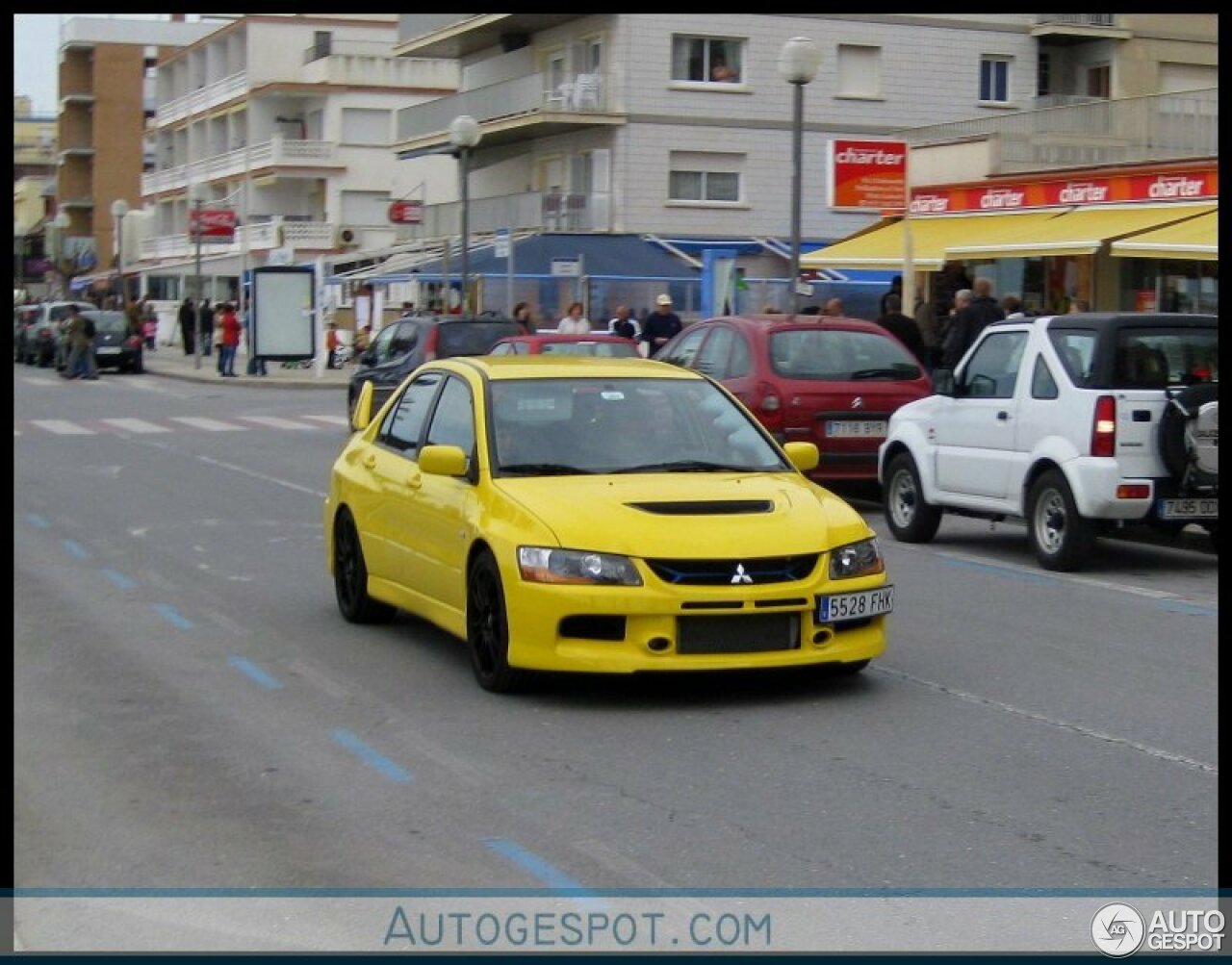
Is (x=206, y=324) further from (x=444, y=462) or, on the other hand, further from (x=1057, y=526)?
(x=444, y=462)

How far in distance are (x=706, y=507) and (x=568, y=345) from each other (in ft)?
43.6

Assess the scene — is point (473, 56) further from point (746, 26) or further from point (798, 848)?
point (798, 848)

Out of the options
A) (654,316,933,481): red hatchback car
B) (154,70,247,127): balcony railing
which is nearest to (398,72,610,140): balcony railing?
(154,70,247,127): balcony railing

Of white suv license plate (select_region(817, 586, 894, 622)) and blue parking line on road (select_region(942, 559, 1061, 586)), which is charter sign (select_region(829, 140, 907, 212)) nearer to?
blue parking line on road (select_region(942, 559, 1061, 586))

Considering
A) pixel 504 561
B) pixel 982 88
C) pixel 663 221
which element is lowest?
pixel 504 561

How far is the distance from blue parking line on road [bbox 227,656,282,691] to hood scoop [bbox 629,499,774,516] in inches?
76.7

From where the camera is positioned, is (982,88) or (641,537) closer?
(641,537)

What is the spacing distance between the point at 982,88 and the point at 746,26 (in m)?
6.61

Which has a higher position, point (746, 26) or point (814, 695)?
point (746, 26)

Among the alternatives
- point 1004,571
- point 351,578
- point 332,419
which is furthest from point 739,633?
point 332,419

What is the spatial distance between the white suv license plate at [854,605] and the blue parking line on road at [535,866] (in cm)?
270

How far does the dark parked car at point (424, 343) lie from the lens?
1058 inches

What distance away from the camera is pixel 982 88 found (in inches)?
2148

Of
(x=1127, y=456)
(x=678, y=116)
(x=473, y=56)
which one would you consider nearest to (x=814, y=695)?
(x=1127, y=456)
